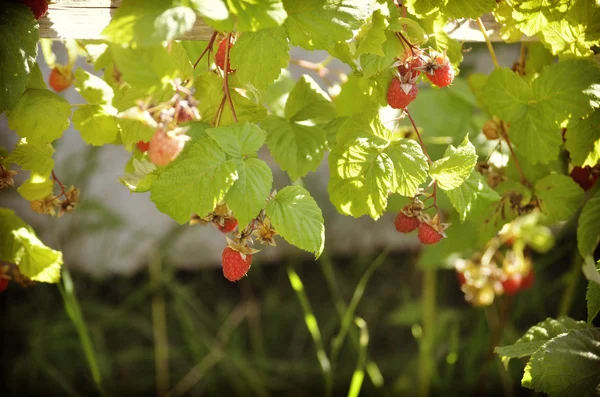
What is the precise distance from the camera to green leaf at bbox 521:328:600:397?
0.67 metres

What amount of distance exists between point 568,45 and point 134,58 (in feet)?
1.93

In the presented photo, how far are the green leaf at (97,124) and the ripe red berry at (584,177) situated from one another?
29.0 inches

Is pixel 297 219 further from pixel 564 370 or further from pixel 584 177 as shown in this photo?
pixel 584 177

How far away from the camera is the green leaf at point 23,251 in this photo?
2.48 ft

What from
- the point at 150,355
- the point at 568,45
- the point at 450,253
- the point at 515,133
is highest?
the point at 568,45

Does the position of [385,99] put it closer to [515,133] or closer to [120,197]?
[515,133]

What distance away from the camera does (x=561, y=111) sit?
733 millimetres

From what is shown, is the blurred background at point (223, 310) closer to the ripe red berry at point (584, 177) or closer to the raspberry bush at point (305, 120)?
the ripe red berry at point (584, 177)

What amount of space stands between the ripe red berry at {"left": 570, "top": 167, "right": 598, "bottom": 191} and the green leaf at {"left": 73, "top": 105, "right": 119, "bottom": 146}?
74cm

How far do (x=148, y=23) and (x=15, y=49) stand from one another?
→ 203 mm

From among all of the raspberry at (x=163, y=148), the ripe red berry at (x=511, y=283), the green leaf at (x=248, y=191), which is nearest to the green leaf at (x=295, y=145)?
the green leaf at (x=248, y=191)

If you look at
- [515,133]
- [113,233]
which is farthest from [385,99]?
[113,233]

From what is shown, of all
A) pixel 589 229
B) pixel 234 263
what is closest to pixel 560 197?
pixel 589 229

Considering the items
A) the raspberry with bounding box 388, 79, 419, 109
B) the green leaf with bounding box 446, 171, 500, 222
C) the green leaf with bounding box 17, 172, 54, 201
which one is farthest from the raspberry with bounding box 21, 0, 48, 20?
the green leaf with bounding box 446, 171, 500, 222
